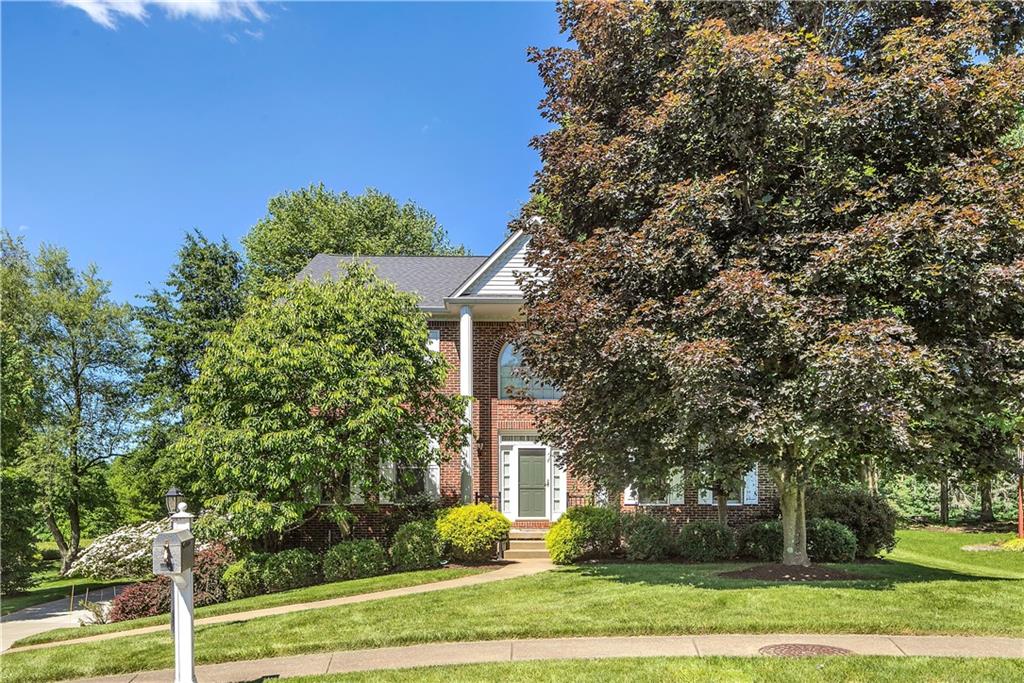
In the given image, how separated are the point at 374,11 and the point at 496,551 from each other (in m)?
10.3

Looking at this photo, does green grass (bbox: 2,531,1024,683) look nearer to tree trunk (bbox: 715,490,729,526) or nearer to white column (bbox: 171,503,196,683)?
white column (bbox: 171,503,196,683)

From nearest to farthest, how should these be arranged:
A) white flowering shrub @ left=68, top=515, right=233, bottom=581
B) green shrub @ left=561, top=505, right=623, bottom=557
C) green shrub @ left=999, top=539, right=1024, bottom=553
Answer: green shrub @ left=561, top=505, right=623, bottom=557 → white flowering shrub @ left=68, top=515, right=233, bottom=581 → green shrub @ left=999, top=539, right=1024, bottom=553

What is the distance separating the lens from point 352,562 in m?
14.9

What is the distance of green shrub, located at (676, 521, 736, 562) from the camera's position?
1473 centimetres

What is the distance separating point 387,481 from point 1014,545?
51.0 ft

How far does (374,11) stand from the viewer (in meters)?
13.2

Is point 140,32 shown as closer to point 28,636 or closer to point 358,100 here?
point 358,100

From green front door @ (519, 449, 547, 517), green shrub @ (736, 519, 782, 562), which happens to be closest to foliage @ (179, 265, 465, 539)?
green front door @ (519, 449, 547, 517)

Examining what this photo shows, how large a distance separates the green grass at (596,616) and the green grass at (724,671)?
1278mm

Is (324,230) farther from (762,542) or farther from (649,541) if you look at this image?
(762,542)

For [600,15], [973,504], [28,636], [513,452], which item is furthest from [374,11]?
[973,504]

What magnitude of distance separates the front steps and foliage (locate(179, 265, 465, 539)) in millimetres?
2524

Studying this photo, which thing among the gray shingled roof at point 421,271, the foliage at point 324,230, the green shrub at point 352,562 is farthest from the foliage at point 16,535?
the foliage at point 324,230

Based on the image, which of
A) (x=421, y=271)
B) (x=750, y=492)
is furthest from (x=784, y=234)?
(x=421, y=271)
